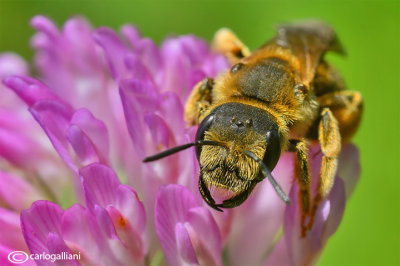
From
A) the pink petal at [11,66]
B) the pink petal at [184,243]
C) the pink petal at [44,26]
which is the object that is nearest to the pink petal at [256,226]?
the pink petal at [184,243]

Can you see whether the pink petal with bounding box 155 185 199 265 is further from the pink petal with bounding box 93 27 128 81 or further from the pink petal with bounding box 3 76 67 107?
the pink petal with bounding box 93 27 128 81

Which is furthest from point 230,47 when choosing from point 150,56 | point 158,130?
point 158,130

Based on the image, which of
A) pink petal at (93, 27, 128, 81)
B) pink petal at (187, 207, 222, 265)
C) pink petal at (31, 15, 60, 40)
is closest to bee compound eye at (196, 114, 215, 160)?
pink petal at (187, 207, 222, 265)

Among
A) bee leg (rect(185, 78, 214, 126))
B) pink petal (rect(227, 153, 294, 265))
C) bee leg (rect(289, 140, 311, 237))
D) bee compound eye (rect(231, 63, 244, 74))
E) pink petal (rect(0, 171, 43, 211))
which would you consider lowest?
pink petal (rect(227, 153, 294, 265))

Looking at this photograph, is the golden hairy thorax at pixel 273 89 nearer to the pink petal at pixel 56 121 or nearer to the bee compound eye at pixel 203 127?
the bee compound eye at pixel 203 127

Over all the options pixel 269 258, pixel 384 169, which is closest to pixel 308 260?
pixel 269 258

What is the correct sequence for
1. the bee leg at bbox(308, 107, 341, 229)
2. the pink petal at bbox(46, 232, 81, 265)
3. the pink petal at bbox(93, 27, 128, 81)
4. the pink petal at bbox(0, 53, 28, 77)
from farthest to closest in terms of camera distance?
the pink petal at bbox(0, 53, 28, 77), the pink petal at bbox(93, 27, 128, 81), the bee leg at bbox(308, 107, 341, 229), the pink petal at bbox(46, 232, 81, 265)

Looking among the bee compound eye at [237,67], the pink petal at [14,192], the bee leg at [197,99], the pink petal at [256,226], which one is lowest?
the pink petal at [256,226]

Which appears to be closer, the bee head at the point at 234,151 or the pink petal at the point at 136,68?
the bee head at the point at 234,151

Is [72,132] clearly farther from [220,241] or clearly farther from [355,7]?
[355,7]

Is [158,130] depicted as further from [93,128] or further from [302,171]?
[302,171]
